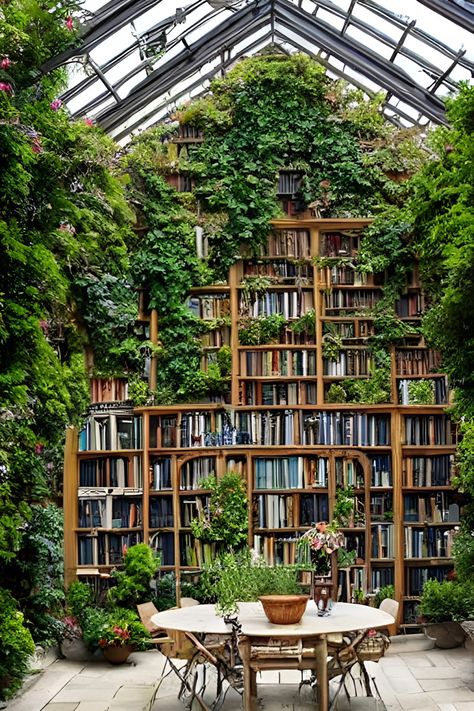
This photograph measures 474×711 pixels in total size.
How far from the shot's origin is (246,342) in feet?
30.9

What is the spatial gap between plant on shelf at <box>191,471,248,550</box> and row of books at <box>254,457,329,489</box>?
269 mm

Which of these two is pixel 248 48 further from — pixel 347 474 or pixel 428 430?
pixel 347 474

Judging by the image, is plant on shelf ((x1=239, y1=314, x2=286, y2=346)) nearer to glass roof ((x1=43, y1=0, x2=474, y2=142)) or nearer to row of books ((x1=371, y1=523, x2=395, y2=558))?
row of books ((x1=371, y1=523, x2=395, y2=558))

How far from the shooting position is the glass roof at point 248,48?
7477mm

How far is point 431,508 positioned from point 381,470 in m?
0.64

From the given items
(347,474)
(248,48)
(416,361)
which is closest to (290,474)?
(347,474)

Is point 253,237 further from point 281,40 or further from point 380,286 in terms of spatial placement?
point 281,40

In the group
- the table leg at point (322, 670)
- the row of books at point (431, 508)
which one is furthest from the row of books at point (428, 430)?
the table leg at point (322, 670)

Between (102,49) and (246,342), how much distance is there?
10.9ft

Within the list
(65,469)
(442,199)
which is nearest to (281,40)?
(442,199)

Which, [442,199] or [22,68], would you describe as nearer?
[22,68]

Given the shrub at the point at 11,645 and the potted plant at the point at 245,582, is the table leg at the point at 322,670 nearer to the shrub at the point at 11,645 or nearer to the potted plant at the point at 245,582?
the potted plant at the point at 245,582

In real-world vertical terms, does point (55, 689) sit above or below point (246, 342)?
below

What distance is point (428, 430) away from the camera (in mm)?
9188
